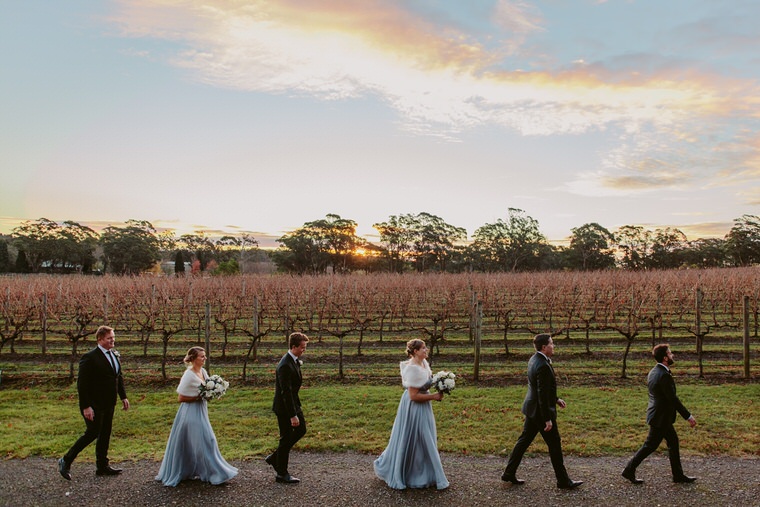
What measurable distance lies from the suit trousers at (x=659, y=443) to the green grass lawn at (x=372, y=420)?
1.39 m

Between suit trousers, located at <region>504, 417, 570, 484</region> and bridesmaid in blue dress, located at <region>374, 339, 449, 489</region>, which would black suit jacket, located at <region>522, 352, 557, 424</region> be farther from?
bridesmaid in blue dress, located at <region>374, 339, 449, 489</region>

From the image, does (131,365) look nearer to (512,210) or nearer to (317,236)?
(317,236)

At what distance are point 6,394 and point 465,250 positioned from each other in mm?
78375

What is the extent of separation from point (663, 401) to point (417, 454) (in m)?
3.08

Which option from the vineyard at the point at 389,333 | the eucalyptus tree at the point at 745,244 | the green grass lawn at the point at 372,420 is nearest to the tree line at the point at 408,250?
the eucalyptus tree at the point at 745,244

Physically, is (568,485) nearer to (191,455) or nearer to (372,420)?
(372,420)

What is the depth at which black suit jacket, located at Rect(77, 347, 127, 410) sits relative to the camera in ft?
21.8

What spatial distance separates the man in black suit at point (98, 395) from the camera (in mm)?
6656

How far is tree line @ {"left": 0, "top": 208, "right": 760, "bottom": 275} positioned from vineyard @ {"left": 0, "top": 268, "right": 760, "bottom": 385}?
38703mm

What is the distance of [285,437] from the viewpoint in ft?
21.6

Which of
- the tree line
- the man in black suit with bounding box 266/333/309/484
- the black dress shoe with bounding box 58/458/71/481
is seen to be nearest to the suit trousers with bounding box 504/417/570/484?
the man in black suit with bounding box 266/333/309/484

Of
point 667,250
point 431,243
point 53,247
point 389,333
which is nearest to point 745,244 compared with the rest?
point 667,250

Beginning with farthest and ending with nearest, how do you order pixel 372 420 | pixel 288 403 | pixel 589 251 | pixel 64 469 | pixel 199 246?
pixel 199 246 < pixel 589 251 < pixel 372 420 < pixel 64 469 < pixel 288 403

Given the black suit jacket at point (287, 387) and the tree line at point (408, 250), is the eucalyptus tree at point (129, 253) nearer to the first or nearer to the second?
the tree line at point (408, 250)
